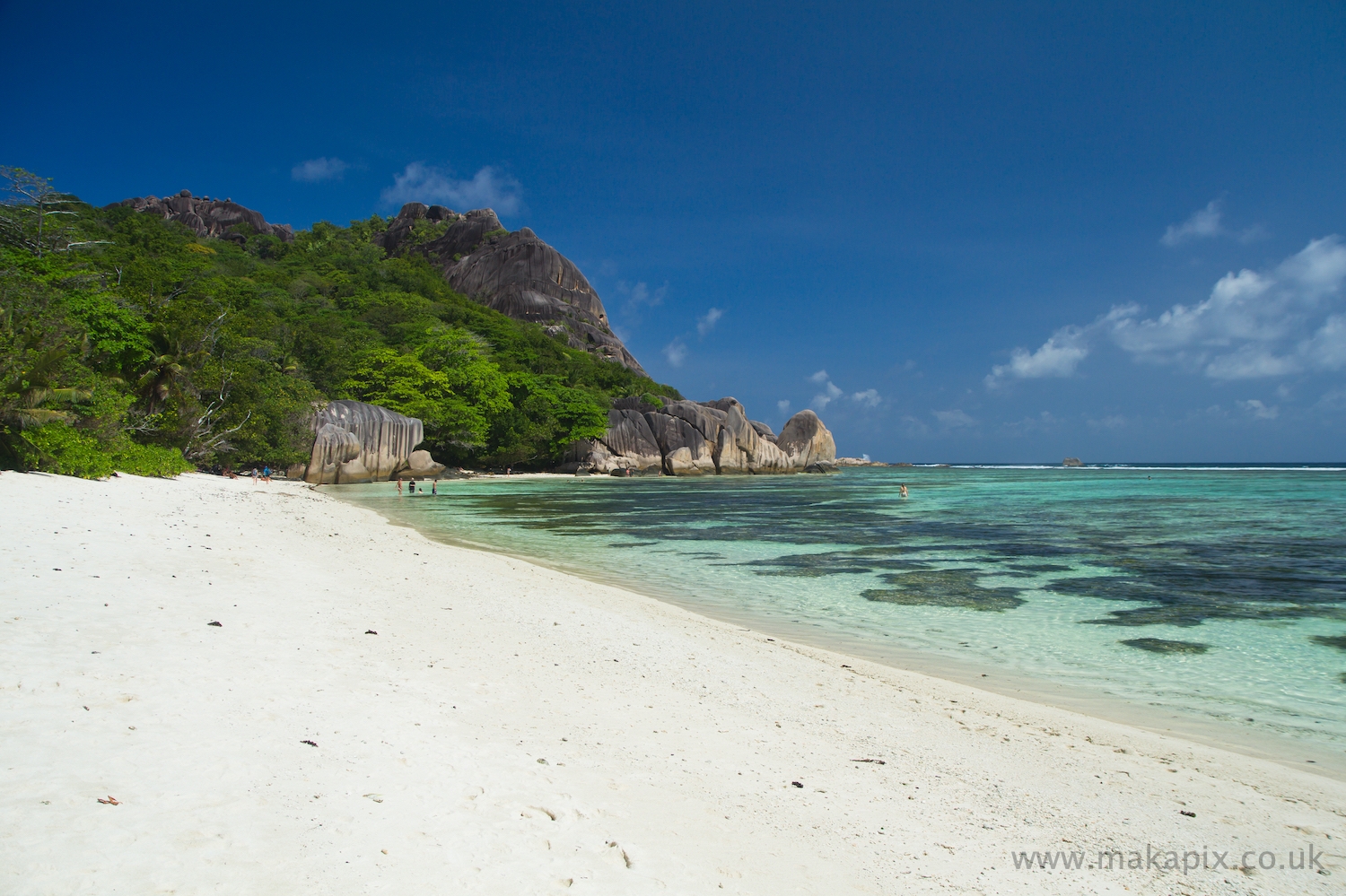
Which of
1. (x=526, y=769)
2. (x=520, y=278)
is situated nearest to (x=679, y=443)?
(x=520, y=278)

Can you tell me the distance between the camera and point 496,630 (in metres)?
5.92

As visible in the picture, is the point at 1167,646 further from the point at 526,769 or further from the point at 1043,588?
the point at 526,769

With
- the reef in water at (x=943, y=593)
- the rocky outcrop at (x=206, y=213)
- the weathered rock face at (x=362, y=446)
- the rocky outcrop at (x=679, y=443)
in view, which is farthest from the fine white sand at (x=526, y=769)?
the rocky outcrop at (x=206, y=213)

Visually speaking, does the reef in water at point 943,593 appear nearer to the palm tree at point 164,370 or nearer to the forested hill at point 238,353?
the forested hill at point 238,353

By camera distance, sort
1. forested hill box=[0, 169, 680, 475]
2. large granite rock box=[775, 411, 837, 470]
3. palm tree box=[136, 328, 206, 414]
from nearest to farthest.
→ forested hill box=[0, 169, 680, 475]
palm tree box=[136, 328, 206, 414]
large granite rock box=[775, 411, 837, 470]

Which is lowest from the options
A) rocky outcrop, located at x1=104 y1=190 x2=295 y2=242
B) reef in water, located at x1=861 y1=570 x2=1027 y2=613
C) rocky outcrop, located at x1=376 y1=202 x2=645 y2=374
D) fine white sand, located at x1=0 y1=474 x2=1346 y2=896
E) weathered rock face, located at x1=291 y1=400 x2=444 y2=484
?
reef in water, located at x1=861 y1=570 x2=1027 y2=613

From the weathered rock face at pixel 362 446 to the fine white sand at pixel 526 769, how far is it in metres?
26.9

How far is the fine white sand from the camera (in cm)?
231

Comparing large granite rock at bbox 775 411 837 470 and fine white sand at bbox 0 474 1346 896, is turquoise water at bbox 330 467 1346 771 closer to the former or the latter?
fine white sand at bbox 0 474 1346 896

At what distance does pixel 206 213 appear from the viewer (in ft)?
281

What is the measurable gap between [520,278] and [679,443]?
113 ft

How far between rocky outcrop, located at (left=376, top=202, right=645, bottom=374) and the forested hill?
142 inches

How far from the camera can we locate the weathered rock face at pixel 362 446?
30703mm

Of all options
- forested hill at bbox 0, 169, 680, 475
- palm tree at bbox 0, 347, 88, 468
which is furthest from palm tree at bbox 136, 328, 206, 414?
palm tree at bbox 0, 347, 88, 468
